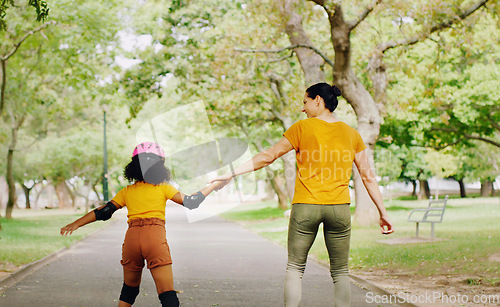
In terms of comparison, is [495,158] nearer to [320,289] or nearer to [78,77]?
[78,77]

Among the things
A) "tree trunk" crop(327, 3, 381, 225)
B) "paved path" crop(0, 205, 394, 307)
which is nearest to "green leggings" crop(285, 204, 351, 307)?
"paved path" crop(0, 205, 394, 307)

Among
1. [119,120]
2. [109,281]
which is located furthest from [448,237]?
[119,120]

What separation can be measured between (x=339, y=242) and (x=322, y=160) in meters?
0.64

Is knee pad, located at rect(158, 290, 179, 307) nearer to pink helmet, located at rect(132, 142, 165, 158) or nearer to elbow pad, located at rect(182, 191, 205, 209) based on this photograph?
elbow pad, located at rect(182, 191, 205, 209)

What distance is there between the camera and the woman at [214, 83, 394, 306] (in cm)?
462

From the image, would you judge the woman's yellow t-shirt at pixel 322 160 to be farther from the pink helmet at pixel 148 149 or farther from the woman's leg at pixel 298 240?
the pink helmet at pixel 148 149

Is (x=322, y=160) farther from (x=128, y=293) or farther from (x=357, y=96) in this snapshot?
(x=357, y=96)

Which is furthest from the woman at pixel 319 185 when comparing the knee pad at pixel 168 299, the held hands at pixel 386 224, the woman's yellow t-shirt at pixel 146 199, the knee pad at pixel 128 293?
the knee pad at pixel 128 293

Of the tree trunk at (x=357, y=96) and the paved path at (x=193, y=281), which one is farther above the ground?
the tree trunk at (x=357, y=96)

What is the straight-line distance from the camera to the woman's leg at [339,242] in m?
4.63

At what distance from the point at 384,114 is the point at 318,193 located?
16218mm

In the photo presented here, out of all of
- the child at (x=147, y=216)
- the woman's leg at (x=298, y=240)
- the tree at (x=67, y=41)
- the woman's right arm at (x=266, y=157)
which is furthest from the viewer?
the tree at (x=67, y=41)

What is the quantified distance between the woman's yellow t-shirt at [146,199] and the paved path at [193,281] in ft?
8.87

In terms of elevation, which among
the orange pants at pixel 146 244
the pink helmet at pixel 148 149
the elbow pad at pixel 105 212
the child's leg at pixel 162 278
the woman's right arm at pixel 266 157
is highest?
the pink helmet at pixel 148 149
